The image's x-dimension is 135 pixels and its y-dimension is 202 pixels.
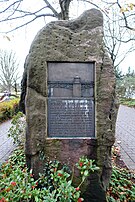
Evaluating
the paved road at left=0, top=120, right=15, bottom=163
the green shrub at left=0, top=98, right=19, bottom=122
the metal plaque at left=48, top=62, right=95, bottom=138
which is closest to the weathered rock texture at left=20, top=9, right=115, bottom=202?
the metal plaque at left=48, top=62, right=95, bottom=138

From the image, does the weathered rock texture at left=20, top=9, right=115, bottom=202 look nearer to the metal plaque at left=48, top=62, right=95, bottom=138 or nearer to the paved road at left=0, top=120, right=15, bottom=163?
the metal plaque at left=48, top=62, right=95, bottom=138

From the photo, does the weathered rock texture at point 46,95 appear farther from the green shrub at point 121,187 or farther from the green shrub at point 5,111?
the green shrub at point 5,111

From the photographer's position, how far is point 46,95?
3.20m

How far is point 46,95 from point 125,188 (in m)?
2.03

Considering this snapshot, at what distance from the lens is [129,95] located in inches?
1033

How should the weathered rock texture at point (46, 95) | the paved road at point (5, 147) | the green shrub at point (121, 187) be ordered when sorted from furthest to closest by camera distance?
the paved road at point (5, 147)
the green shrub at point (121, 187)
the weathered rock texture at point (46, 95)

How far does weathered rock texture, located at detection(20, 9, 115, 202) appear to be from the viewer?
3174 mm

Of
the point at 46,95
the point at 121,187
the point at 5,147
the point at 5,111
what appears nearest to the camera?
the point at 46,95

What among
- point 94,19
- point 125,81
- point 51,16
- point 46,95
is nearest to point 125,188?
point 46,95

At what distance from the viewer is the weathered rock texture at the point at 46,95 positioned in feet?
10.4

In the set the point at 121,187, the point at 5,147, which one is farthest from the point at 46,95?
the point at 5,147

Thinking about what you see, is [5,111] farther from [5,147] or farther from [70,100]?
[70,100]

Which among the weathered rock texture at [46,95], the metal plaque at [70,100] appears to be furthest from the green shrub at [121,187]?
the metal plaque at [70,100]

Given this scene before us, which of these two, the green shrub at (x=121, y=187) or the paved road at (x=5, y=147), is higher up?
the green shrub at (x=121, y=187)
